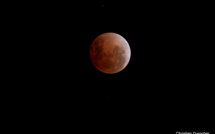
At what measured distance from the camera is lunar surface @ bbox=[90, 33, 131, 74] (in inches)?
198

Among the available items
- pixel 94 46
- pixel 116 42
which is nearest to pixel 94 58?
pixel 94 46

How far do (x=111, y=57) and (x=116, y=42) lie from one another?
402 millimetres

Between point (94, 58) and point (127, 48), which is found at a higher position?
point (127, 48)

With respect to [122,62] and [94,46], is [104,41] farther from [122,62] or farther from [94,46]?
[122,62]

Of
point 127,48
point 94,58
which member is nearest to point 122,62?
point 127,48

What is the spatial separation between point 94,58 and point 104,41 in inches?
19.1

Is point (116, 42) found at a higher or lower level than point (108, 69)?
higher

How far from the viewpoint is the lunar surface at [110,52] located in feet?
16.5

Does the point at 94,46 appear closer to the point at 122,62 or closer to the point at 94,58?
the point at 94,58

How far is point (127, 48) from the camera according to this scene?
5.32m

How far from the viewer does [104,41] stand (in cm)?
516

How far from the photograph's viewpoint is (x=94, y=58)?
523 centimetres

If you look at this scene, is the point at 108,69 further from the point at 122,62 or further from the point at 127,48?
the point at 127,48

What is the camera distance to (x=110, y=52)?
16.4ft
